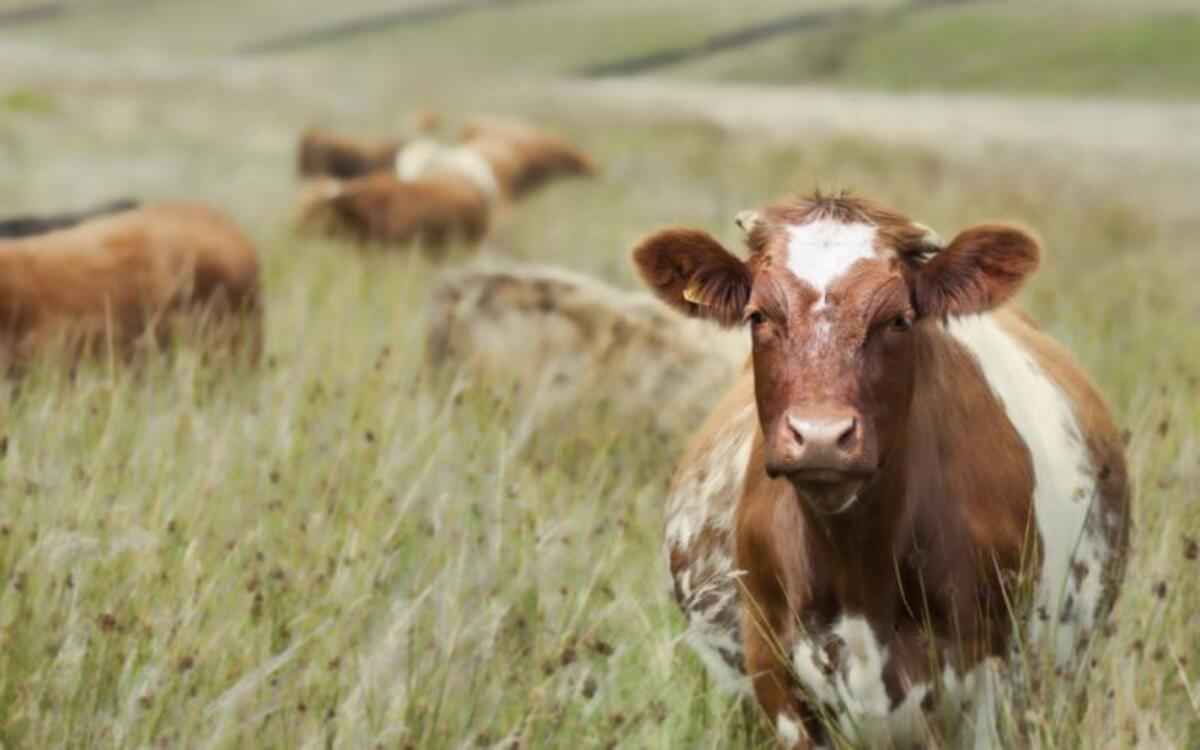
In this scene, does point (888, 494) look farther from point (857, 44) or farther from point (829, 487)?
point (857, 44)

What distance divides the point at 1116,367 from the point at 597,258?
16.7 ft

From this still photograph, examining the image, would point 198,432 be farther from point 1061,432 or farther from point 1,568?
point 1061,432

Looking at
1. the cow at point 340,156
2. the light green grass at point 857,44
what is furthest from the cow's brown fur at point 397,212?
the light green grass at point 857,44

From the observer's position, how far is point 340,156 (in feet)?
61.8

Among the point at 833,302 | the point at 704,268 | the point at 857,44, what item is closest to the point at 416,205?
the point at 704,268

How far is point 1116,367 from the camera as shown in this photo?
7.16m

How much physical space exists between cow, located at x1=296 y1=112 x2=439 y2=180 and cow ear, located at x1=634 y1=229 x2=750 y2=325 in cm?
1457

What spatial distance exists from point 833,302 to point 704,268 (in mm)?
338

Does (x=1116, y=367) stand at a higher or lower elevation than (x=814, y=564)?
lower

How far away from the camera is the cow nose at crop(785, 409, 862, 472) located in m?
3.30

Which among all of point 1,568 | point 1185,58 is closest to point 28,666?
point 1,568

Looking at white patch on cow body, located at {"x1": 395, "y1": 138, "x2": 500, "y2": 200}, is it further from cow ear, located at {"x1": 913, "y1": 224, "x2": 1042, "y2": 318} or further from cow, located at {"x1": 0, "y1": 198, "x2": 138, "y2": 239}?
cow ear, located at {"x1": 913, "y1": 224, "x2": 1042, "y2": 318}

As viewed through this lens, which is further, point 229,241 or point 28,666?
point 229,241

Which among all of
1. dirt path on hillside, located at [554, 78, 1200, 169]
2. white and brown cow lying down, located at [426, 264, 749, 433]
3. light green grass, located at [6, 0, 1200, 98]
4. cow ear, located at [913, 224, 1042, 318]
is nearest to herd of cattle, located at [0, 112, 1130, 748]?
cow ear, located at [913, 224, 1042, 318]
